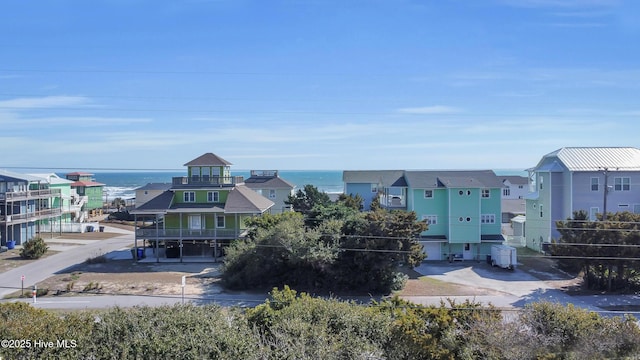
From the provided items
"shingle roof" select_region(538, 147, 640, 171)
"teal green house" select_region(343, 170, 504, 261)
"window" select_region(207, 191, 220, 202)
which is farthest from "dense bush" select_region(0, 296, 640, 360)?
"shingle roof" select_region(538, 147, 640, 171)

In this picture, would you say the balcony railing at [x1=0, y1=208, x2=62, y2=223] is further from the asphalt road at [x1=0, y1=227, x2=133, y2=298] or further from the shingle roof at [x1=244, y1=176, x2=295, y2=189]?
the shingle roof at [x1=244, y1=176, x2=295, y2=189]

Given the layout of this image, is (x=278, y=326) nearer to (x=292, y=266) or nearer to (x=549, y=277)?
(x=292, y=266)

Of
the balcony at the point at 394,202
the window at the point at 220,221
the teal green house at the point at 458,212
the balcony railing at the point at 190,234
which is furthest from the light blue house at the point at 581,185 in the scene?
the window at the point at 220,221

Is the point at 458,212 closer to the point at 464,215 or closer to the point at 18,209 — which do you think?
the point at 464,215

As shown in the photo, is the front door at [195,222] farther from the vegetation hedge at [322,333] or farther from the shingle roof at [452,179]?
the vegetation hedge at [322,333]

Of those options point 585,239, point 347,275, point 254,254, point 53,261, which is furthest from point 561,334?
point 53,261

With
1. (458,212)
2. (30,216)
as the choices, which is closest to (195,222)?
(30,216)
